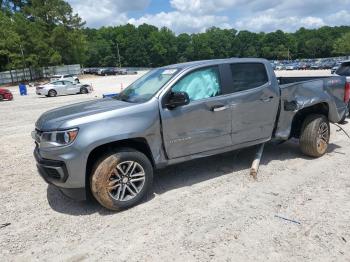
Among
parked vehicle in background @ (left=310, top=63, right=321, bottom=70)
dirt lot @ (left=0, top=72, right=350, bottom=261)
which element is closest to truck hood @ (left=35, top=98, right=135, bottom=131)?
dirt lot @ (left=0, top=72, right=350, bottom=261)

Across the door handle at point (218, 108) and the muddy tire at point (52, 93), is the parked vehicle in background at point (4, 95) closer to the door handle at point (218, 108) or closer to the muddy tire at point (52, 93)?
the muddy tire at point (52, 93)

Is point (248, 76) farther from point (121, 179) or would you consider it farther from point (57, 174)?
point (57, 174)

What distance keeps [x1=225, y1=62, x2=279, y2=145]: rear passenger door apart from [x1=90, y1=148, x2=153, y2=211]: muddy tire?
155 centimetres

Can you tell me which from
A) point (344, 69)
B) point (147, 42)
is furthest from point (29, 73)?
point (147, 42)

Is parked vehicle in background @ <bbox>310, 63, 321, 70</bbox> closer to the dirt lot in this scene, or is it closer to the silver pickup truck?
the silver pickup truck

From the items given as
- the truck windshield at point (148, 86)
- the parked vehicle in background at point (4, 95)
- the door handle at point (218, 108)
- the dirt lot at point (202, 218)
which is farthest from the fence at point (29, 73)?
the door handle at point (218, 108)

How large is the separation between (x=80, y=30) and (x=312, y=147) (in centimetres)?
7270

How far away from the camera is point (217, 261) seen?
10.8 feet

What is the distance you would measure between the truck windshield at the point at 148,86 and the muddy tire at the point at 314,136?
8.51 feet

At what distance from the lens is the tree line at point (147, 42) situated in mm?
68500

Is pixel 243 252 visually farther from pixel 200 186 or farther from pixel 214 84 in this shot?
pixel 214 84

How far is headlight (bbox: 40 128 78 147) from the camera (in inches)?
161

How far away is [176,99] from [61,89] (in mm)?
24799

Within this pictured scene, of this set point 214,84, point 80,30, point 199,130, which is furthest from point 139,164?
point 80,30
